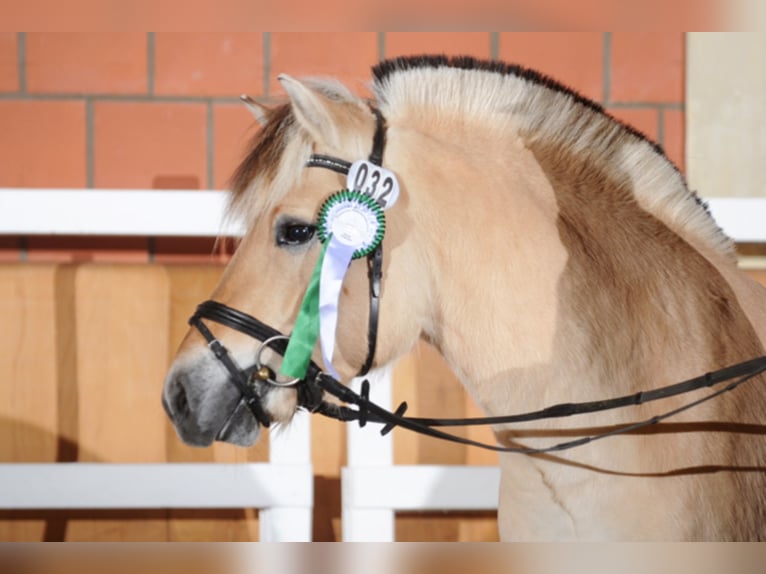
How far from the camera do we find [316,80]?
1.45 m

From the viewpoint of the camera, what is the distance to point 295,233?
1.37m

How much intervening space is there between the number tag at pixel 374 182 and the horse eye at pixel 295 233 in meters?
0.11

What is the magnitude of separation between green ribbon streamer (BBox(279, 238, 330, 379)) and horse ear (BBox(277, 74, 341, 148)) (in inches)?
7.2

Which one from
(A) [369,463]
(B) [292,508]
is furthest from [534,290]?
(B) [292,508]

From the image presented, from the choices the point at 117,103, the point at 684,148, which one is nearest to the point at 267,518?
the point at 117,103

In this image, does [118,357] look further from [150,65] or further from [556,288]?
[556,288]

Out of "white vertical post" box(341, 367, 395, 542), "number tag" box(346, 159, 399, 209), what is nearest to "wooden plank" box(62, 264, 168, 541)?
"white vertical post" box(341, 367, 395, 542)

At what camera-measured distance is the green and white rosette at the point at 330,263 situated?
1.32 metres

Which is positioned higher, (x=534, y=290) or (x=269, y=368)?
(x=534, y=290)

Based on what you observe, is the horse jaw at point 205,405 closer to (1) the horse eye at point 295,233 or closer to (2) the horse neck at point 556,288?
(1) the horse eye at point 295,233

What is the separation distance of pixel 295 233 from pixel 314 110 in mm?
208

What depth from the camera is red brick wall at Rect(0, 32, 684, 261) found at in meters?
2.77

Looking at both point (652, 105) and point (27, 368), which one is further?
point (652, 105)

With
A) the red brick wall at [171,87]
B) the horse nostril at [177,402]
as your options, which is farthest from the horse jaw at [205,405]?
the red brick wall at [171,87]
